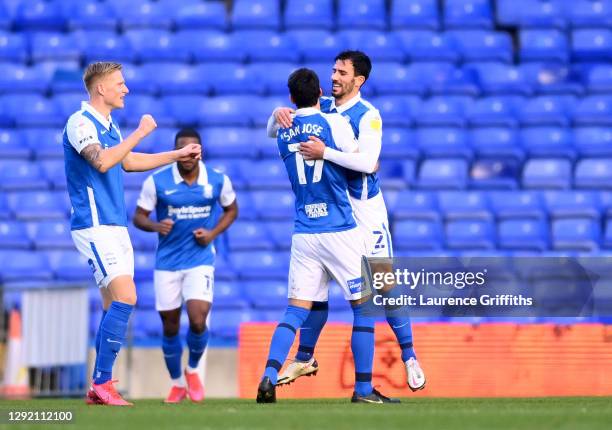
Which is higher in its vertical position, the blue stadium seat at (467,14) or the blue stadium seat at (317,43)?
the blue stadium seat at (467,14)

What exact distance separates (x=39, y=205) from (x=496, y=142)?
5449mm

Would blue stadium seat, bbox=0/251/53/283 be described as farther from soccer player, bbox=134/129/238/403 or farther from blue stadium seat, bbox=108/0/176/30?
blue stadium seat, bbox=108/0/176/30

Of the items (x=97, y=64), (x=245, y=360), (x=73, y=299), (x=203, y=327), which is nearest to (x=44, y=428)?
(x=97, y=64)

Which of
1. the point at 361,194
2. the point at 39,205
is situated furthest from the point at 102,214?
the point at 39,205

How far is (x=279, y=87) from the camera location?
50.4ft

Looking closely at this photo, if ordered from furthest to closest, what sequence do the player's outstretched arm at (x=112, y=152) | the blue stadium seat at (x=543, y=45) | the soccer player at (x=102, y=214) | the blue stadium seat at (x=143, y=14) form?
the blue stadium seat at (x=143, y=14), the blue stadium seat at (x=543, y=45), the soccer player at (x=102, y=214), the player's outstretched arm at (x=112, y=152)

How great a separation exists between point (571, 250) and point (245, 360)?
470 cm

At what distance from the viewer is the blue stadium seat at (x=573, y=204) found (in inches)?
535

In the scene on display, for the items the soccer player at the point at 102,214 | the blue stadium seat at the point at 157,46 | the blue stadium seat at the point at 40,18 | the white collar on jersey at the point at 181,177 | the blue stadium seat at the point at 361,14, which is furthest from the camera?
the blue stadium seat at the point at 40,18

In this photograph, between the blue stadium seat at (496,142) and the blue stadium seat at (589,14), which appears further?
the blue stadium seat at (589,14)

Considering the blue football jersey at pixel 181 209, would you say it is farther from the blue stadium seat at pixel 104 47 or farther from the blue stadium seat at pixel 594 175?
the blue stadium seat at pixel 104 47

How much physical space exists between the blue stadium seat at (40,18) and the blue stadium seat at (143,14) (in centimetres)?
74

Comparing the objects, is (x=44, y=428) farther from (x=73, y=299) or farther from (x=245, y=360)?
(x=73, y=299)

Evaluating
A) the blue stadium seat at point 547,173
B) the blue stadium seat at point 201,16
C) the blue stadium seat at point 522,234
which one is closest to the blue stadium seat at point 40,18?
the blue stadium seat at point 201,16
